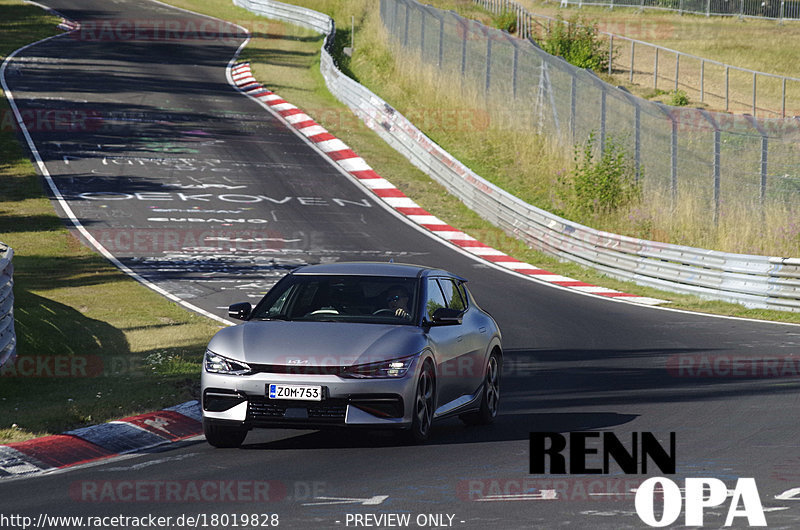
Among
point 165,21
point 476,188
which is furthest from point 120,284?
point 165,21

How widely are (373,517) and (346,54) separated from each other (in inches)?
1598

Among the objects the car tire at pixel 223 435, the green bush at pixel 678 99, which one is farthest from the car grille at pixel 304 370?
the green bush at pixel 678 99

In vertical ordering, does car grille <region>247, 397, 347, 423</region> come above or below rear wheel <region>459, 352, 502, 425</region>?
above

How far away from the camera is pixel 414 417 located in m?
9.34

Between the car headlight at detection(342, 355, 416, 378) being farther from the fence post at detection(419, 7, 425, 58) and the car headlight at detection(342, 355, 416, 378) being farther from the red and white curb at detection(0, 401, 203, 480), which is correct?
the fence post at detection(419, 7, 425, 58)

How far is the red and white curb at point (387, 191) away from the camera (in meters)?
24.0

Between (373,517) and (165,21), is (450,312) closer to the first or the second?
(373,517)

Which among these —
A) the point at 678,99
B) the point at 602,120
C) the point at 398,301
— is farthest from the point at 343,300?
the point at 678,99

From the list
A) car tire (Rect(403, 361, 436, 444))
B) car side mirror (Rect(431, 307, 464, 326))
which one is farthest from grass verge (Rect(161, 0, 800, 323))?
car tire (Rect(403, 361, 436, 444))

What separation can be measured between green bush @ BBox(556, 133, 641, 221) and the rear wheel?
1676 centimetres

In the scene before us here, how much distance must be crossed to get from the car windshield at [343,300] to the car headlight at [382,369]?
0.71 metres

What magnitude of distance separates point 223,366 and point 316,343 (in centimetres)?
76

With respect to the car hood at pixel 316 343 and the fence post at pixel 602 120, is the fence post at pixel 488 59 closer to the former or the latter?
the fence post at pixel 602 120

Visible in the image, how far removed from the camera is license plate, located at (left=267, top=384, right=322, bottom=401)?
29.5ft
